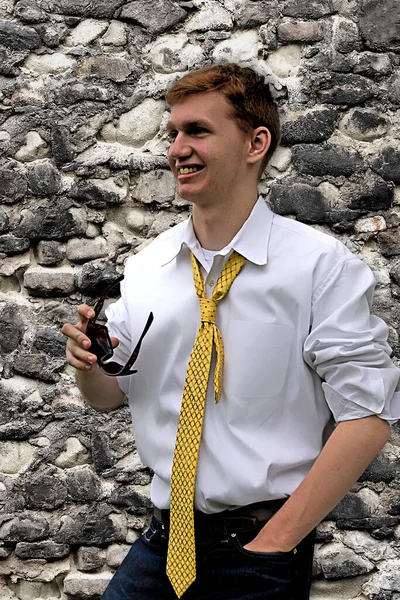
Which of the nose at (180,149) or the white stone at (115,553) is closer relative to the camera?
the nose at (180,149)

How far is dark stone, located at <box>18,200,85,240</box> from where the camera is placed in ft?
10.6

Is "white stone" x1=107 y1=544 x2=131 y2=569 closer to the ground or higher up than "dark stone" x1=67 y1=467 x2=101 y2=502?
closer to the ground

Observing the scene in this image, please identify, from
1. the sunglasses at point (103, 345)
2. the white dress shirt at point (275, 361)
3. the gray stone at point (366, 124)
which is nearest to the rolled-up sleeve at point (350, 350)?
the white dress shirt at point (275, 361)

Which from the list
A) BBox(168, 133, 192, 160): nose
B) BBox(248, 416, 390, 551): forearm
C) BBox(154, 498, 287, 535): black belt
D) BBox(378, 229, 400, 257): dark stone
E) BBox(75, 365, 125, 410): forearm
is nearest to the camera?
BBox(248, 416, 390, 551): forearm

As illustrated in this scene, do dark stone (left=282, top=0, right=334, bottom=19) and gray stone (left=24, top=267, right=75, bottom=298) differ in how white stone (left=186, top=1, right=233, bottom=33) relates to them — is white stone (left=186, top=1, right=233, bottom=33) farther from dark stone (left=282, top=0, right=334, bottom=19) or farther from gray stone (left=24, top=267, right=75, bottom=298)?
gray stone (left=24, top=267, right=75, bottom=298)

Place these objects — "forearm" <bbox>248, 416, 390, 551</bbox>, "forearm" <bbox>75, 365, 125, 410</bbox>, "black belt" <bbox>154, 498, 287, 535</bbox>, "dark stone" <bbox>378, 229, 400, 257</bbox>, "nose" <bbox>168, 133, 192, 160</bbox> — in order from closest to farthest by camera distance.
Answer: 1. "forearm" <bbox>248, 416, 390, 551</bbox>
2. "black belt" <bbox>154, 498, 287, 535</bbox>
3. "nose" <bbox>168, 133, 192, 160</bbox>
4. "forearm" <bbox>75, 365, 125, 410</bbox>
5. "dark stone" <bbox>378, 229, 400, 257</bbox>

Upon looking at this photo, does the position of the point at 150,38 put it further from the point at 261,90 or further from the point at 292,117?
the point at 261,90

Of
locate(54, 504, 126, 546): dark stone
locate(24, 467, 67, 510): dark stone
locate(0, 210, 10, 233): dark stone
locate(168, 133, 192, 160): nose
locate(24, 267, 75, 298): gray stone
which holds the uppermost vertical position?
locate(168, 133, 192, 160): nose

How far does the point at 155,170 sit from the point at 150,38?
509mm

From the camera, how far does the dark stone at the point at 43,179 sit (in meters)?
3.23

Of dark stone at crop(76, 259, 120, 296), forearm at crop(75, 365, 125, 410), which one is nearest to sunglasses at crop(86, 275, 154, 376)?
forearm at crop(75, 365, 125, 410)

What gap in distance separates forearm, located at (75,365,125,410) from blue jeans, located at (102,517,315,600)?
0.37 meters

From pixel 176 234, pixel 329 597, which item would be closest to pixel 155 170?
pixel 176 234

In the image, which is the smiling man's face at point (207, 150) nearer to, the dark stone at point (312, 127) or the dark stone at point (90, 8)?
the dark stone at point (312, 127)
